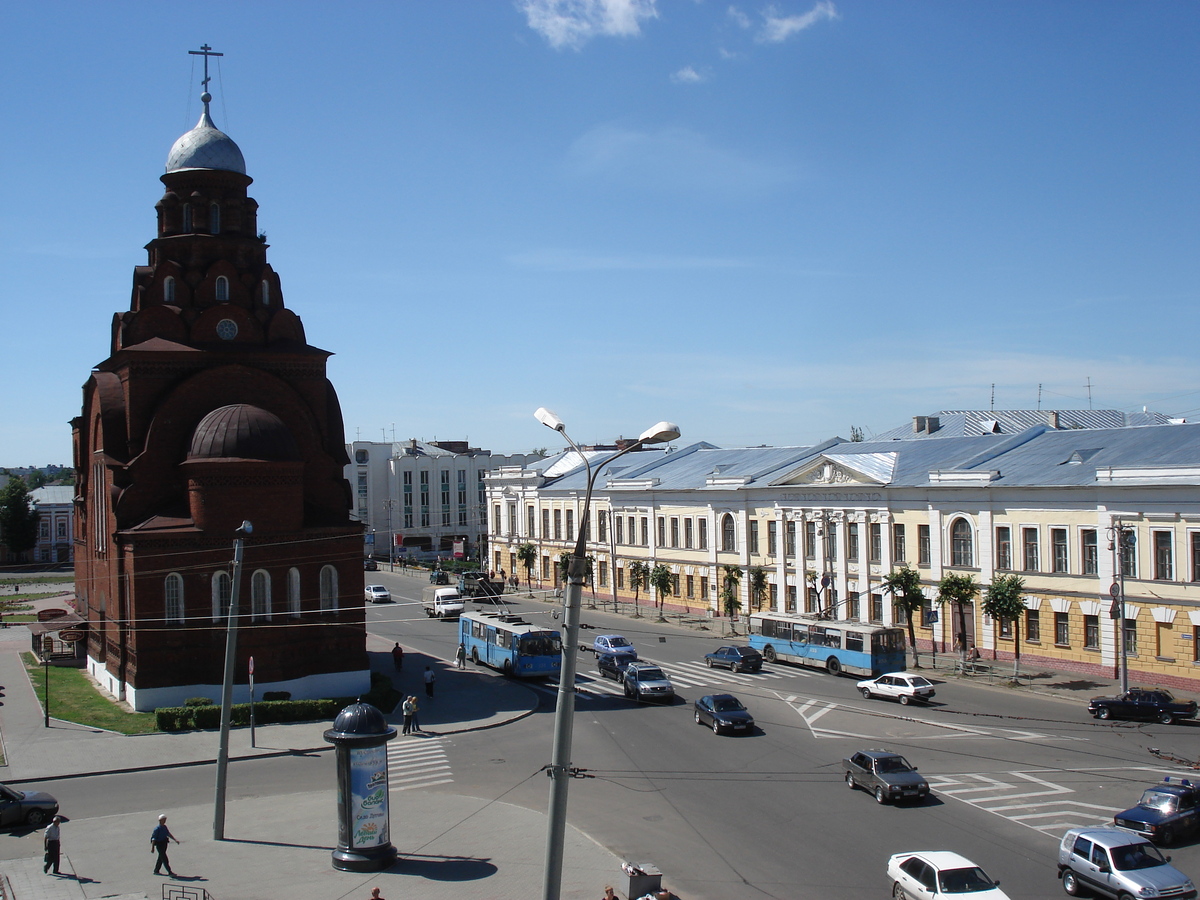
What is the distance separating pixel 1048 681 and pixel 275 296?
123 ft

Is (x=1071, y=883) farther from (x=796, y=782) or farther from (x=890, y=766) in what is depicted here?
(x=796, y=782)

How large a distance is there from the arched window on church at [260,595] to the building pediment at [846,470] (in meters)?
30.4

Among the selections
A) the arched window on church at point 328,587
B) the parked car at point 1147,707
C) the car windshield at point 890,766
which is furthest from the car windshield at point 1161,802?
the arched window on church at point 328,587

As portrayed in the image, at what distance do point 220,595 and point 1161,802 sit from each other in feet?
103

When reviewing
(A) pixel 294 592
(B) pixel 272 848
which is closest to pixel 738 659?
(A) pixel 294 592

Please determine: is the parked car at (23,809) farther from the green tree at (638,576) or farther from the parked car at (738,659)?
the green tree at (638,576)

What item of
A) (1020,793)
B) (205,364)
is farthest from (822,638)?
(205,364)

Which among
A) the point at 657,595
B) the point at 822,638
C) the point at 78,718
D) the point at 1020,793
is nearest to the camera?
the point at 1020,793

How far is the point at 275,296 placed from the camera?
4644 centimetres

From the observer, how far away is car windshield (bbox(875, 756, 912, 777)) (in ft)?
81.8

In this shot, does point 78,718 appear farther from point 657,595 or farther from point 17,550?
point 17,550

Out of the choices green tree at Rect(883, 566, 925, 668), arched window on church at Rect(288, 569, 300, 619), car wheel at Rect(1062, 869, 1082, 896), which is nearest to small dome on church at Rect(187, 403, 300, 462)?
arched window on church at Rect(288, 569, 300, 619)

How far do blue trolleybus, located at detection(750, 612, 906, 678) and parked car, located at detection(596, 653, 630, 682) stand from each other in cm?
782

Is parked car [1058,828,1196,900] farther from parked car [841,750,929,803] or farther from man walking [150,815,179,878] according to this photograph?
man walking [150,815,179,878]
